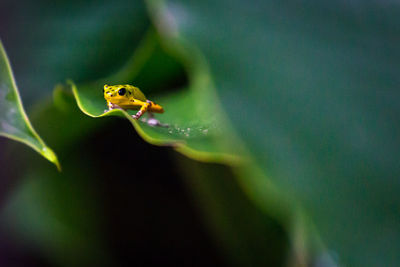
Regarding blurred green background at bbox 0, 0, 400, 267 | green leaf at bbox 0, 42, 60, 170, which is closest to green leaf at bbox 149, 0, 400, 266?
blurred green background at bbox 0, 0, 400, 267

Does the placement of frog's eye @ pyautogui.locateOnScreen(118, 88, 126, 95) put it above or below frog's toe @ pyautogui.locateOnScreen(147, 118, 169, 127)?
above

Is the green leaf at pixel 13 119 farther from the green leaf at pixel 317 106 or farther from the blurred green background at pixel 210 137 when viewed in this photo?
the green leaf at pixel 317 106

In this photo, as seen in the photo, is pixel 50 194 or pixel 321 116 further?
pixel 50 194

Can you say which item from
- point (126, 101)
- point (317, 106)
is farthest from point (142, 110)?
point (317, 106)

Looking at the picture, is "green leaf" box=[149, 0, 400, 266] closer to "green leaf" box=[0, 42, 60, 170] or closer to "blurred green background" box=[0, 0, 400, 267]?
"blurred green background" box=[0, 0, 400, 267]

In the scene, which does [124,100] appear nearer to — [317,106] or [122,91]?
[122,91]

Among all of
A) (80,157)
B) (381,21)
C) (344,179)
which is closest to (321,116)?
(344,179)

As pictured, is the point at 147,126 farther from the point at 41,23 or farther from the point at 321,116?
the point at 41,23
